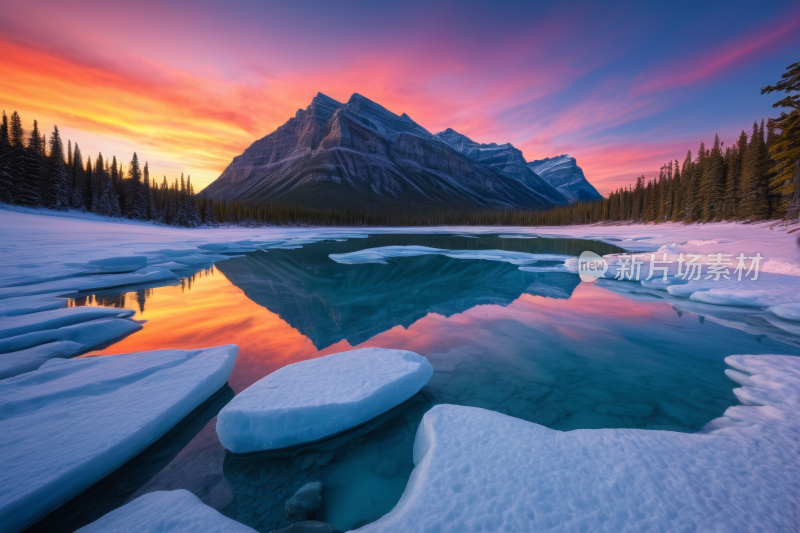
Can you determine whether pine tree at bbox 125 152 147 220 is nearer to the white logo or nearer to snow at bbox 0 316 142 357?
snow at bbox 0 316 142 357

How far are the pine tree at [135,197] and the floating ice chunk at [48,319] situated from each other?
206ft

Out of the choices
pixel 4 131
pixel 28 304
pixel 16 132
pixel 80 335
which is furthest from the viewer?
pixel 16 132

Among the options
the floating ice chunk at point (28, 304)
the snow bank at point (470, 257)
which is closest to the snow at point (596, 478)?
the floating ice chunk at point (28, 304)

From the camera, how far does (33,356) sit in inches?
245

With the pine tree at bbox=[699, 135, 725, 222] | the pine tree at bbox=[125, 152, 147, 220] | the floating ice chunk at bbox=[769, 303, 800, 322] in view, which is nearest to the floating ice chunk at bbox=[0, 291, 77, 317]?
the floating ice chunk at bbox=[769, 303, 800, 322]

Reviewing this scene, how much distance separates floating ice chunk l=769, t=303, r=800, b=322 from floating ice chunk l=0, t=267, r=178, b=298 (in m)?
25.0

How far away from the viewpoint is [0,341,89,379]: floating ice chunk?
5613 millimetres

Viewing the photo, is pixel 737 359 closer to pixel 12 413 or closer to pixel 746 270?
pixel 746 270

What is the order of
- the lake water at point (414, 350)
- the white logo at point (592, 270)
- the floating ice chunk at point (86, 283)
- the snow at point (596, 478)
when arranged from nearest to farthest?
the snow at point (596, 478), the lake water at point (414, 350), the floating ice chunk at point (86, 283), the white logo at point (592, 270)

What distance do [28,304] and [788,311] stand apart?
77.4 ft

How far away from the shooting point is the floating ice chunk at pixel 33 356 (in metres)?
5.61

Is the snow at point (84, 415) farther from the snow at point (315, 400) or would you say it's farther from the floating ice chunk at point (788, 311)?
the floating ice chunk at point (788, 311)

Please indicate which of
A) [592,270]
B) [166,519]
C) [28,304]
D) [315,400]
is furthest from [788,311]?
[28,304]

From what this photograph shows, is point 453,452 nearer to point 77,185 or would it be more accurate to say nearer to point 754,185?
point 754,185
